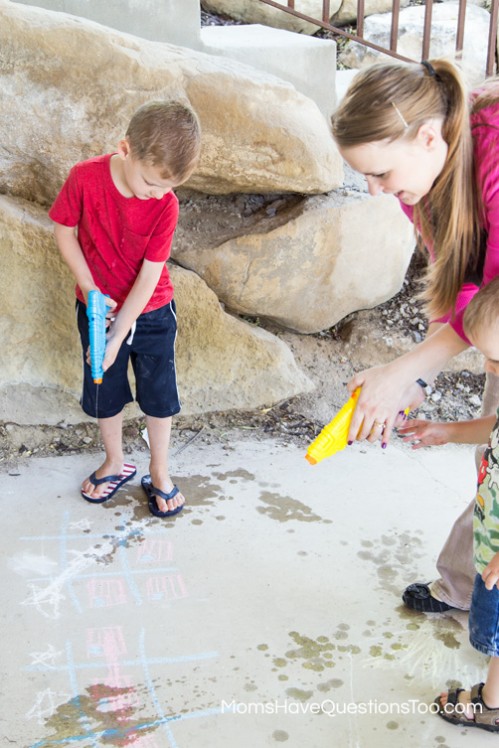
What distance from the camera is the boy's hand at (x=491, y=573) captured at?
1.87 metres

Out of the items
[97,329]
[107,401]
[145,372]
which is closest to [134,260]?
[97,329]

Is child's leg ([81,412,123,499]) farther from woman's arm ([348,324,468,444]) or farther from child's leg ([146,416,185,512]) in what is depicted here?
woman's arm ([348,324,468,444])

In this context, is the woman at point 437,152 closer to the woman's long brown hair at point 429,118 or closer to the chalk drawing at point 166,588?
the woman's long brown hair at point 429,118

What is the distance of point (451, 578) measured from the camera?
245cm

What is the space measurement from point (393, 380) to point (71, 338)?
1705mm

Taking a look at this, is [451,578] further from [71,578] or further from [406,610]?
[71,578]

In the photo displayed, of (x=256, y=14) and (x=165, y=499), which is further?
(x=256, y=14)

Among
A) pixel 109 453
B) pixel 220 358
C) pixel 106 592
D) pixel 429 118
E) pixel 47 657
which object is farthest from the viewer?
pixel 220 358

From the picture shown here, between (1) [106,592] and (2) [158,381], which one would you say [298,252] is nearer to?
(2) [158,381]

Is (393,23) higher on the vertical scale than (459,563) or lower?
higher

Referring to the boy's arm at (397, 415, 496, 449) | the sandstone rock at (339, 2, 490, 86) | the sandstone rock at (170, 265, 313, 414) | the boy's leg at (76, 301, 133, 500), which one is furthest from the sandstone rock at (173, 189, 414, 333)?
the sandstone rock at (339, 2, 490, 86)

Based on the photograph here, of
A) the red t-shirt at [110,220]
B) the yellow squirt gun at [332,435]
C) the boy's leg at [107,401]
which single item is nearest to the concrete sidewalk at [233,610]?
the boy's leg at [107,401]

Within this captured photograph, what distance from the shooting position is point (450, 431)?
7.47 ft

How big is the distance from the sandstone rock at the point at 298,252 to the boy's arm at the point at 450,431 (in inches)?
56.3
